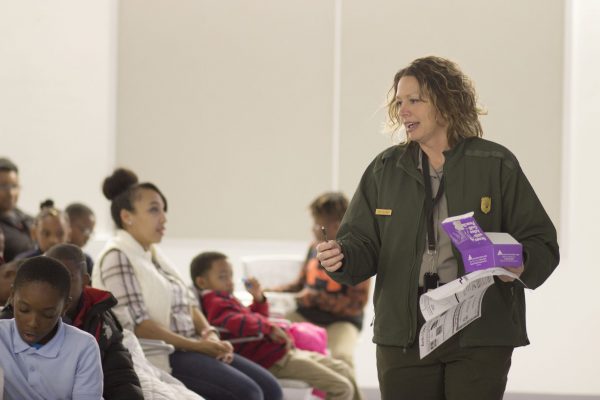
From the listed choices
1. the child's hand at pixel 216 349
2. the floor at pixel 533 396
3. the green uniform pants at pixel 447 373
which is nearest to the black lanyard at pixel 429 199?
the green uniform pants at pixel 447 373

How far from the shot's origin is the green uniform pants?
2592 millimetres

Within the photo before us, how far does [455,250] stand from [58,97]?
5537mm

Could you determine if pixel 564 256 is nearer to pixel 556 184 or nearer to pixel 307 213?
pixel 556 184

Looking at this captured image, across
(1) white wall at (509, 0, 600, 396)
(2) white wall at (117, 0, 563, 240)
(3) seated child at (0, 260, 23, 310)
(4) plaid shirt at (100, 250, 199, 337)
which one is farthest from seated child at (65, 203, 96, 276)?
(1) white wall at (509, 0, 600, 396)

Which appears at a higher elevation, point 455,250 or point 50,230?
point 455,250

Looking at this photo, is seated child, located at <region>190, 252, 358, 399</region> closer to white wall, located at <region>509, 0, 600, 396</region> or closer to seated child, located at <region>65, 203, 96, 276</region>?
seated child, located at <region>65, 203, 96, 276</region>

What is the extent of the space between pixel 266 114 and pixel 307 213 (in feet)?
2.66

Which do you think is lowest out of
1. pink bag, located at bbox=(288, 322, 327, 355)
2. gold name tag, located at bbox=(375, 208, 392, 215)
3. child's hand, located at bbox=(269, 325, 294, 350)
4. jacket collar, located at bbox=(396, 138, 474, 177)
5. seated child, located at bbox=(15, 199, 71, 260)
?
pink bag, located at bbox=(288, 322, 327, 355)

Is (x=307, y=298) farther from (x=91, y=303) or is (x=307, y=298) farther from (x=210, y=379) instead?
(x=91, y=303)

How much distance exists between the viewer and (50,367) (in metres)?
2.66

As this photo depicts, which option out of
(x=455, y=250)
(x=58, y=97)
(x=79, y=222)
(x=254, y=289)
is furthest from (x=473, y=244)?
(x=58, y=97)

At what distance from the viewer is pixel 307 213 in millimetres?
7371

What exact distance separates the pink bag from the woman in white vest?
713 mm

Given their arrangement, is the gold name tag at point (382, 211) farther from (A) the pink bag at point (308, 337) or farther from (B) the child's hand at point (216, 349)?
(A) the pink bag at point (308, 337)
